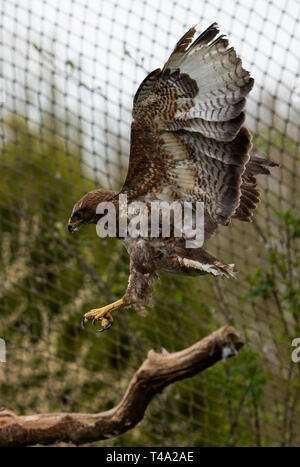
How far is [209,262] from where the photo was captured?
2.87 meters

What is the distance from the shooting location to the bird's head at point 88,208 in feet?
9.78

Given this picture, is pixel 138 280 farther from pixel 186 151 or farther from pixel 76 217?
pixel 186 151

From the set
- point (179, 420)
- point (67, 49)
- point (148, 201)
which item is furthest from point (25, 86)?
point (179, 420)

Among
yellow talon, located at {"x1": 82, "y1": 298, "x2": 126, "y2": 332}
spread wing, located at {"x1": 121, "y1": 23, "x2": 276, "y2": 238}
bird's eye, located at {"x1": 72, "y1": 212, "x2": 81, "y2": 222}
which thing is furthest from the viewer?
bird's eye, located at {"x1": 72, "y1": 212, "x2": 81, "y2": 222}

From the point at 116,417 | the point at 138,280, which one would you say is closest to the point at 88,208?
the point at 138,280

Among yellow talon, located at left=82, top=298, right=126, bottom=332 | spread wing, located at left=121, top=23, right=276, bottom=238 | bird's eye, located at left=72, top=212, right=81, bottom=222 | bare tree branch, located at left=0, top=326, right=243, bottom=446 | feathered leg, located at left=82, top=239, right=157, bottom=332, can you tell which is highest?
spread wing, located at left=121, top=23, right=276, bottom=238

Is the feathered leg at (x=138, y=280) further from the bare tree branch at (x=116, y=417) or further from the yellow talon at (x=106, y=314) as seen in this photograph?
the bare tree branch at (x=116, y=417)

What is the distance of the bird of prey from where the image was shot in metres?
2.62

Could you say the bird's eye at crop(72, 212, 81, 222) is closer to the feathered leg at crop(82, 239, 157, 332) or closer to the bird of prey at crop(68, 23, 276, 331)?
the bird of prey at crop(68, 23, 276, 331)

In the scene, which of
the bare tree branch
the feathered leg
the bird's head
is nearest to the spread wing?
the bird's head

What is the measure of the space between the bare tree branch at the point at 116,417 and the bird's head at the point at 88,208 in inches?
25.1
